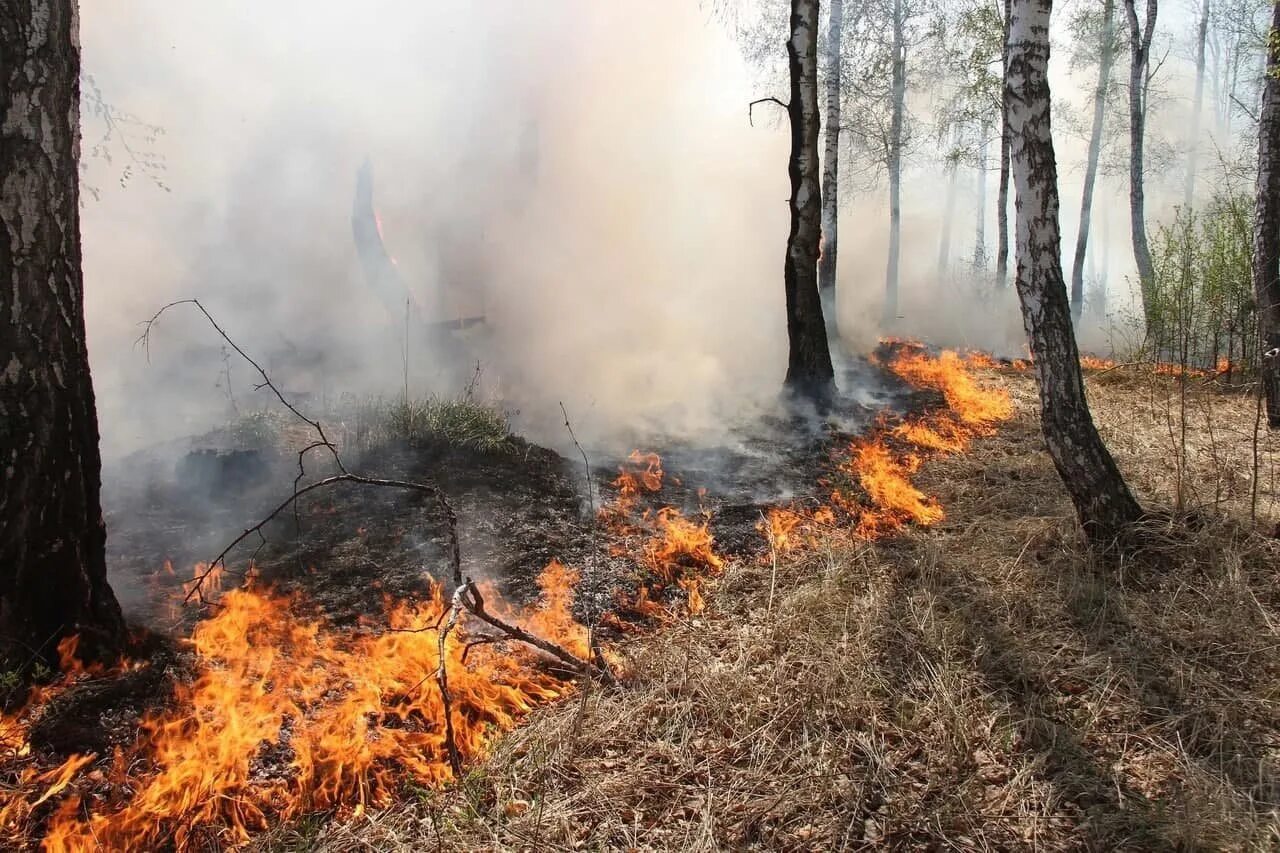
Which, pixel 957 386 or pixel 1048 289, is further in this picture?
pixel 957 386

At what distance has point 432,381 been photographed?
8242 millimetres

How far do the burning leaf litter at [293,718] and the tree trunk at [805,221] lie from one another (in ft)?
14.2

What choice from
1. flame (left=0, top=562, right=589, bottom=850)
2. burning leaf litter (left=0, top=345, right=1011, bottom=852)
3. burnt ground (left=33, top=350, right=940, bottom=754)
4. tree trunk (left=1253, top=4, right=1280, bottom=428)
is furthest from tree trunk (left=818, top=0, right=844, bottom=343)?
flame (left=0, top=562, right=589, bottom=850)

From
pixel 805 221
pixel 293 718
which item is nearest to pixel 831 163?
pixel 805 221

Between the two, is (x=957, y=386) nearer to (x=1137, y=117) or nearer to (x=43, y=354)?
(x=1137, y=117)

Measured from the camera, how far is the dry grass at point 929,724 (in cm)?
221

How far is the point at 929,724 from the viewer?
8.66 ft

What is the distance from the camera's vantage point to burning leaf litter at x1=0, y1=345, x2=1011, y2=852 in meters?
2.26

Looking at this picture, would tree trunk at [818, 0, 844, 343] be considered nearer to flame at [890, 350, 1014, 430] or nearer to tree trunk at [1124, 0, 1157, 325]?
flame at [890, 350, 1014, 430]

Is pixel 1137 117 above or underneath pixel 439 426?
above

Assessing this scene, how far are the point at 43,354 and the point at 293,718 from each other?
183cm

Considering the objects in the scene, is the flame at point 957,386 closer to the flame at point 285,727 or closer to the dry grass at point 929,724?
the dry grass at point 929,724

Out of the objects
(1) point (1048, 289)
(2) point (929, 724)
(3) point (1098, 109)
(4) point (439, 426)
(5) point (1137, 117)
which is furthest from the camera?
(3) point (1098, 109)

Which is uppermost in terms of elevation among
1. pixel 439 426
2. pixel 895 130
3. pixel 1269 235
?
pixel 895 130
